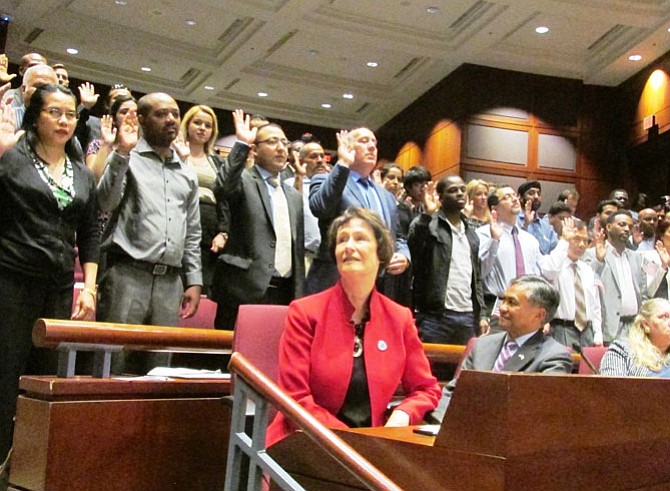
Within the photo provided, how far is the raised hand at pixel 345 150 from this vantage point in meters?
3.01

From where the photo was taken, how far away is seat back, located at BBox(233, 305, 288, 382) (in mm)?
2154

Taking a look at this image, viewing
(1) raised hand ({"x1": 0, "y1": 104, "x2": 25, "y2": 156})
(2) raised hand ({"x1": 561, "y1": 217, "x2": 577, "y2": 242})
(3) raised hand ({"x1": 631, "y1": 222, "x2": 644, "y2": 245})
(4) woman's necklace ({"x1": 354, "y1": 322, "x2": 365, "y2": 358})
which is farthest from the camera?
(3) raised hand ({"x1": 631, "y1": 222, "x2": 644, "y2": 245})

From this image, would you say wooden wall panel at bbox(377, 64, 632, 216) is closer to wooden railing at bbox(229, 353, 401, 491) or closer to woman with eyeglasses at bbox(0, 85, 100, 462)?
woman with eyeglasses at bbox(0, 85, 100, 462)

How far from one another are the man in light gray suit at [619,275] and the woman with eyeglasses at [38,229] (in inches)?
123

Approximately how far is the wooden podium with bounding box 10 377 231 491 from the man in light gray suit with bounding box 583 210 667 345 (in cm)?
296

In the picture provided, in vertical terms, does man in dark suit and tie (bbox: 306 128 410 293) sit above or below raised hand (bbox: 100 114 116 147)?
below

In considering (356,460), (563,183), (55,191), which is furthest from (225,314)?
(563,183)

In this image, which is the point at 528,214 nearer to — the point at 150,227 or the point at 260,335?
the point at 150,227

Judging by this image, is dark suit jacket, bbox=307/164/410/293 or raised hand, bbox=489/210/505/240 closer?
dark suit jacket, bbox=307/164/410/293

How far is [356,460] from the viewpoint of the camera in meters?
1.37

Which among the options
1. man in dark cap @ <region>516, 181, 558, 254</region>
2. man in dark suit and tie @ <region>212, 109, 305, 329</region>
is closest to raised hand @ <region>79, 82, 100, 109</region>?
man in dark suit and tie @ <region>212, 109, 305, 329</region>

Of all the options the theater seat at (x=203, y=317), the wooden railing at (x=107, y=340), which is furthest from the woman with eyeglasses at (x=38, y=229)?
the theater seat at (x=203, y=317)

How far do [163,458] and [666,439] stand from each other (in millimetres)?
1266

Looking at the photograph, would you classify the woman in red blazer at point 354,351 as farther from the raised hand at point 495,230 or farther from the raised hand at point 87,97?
the raised hand at point 87,97
